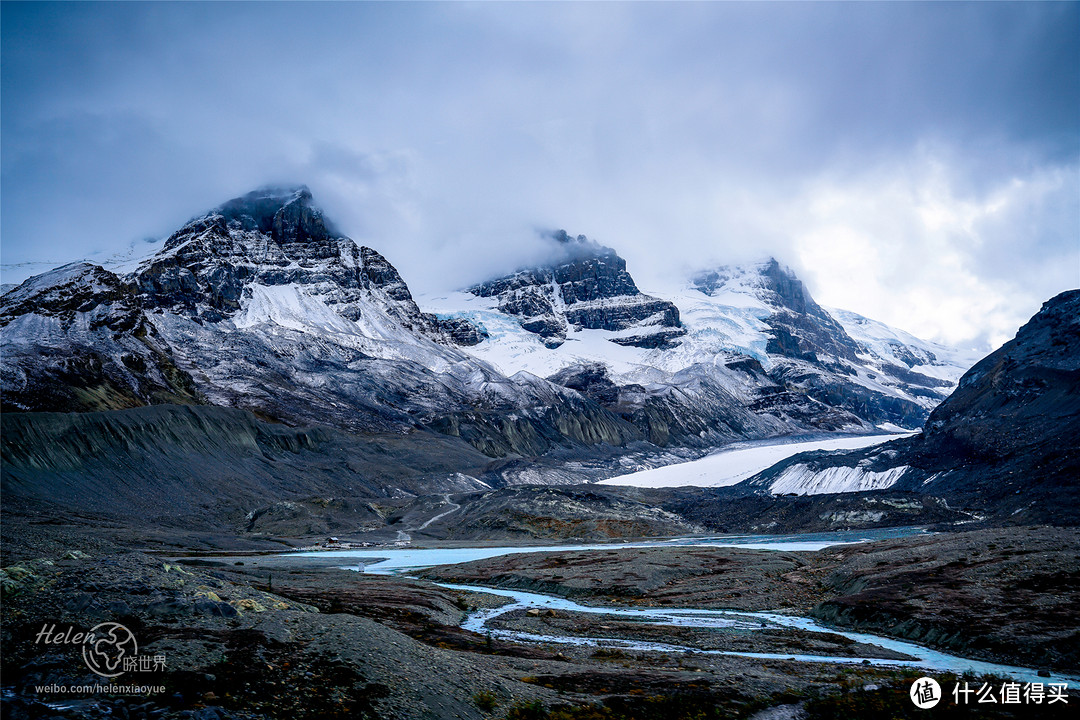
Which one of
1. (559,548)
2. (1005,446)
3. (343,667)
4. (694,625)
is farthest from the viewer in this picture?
(1005,446)

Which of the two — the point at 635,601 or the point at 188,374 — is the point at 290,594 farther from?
the point at 188,374

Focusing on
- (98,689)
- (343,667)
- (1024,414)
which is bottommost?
(343,667)

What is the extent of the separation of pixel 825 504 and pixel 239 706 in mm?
112082

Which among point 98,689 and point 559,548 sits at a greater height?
point 98,689

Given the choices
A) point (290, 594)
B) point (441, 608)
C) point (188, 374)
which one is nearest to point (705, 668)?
point (441, 608)

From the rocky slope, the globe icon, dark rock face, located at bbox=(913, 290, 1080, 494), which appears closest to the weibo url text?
the globe icon

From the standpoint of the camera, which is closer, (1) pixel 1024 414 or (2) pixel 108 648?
(2) pixel 108 648

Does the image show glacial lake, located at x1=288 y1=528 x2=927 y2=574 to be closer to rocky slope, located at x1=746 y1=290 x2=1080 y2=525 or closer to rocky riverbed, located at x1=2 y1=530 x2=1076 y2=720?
rocky slope, located at x1=746 y1=290 x2=1080 y2=525

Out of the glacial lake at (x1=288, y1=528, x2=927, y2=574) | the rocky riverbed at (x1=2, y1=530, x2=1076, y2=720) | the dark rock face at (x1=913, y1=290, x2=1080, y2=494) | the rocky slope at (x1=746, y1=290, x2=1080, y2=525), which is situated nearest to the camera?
the rocky riverbed at (x1=2, y1=530, x2=1076, y2=720)

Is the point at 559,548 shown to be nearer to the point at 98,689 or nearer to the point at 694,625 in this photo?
the point at 694,625

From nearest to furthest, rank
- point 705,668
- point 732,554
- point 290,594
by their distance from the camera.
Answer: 1. point 705,668
2. point 290,594
3. point 732,554

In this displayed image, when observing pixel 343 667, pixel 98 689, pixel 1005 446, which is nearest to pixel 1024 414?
pixel 1005 446

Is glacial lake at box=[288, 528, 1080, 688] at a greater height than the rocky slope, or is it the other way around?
the rocky slope

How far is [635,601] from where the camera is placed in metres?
50.7
